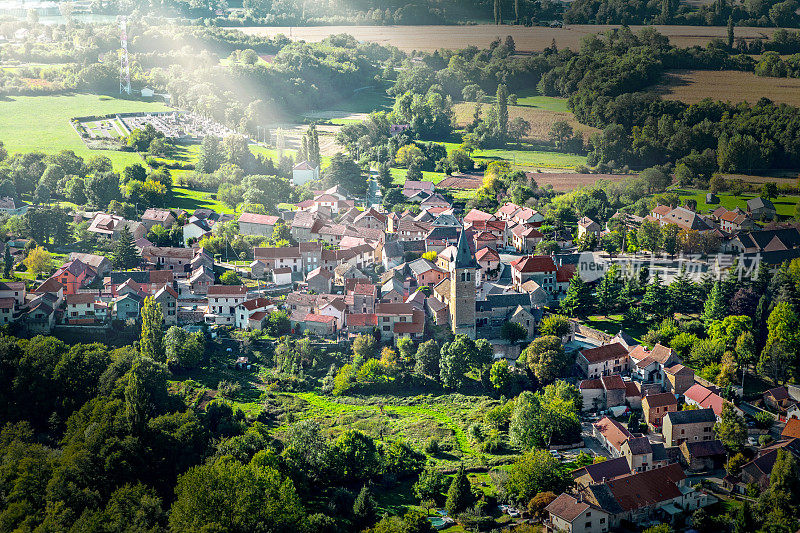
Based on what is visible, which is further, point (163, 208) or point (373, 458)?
point (163, 208)

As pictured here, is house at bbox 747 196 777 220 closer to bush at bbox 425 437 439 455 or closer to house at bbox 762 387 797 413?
house at bbox 762 387 797 413

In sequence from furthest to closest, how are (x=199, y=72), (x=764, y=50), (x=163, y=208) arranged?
1. (x=199, y=72)
2. (x=764, y=50)
3. (x=163, y=208)

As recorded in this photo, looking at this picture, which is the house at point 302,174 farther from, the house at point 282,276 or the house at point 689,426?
the house at point 689,426

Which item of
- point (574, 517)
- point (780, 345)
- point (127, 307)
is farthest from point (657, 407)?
point (127, 307)

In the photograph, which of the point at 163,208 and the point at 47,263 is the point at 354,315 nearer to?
the point at 47,263

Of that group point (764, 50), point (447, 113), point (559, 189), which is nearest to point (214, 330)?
point (559, 189)

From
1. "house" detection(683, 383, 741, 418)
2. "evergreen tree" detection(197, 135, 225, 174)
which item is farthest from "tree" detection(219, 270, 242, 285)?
"house" detection(683, 383, 741, 418)
